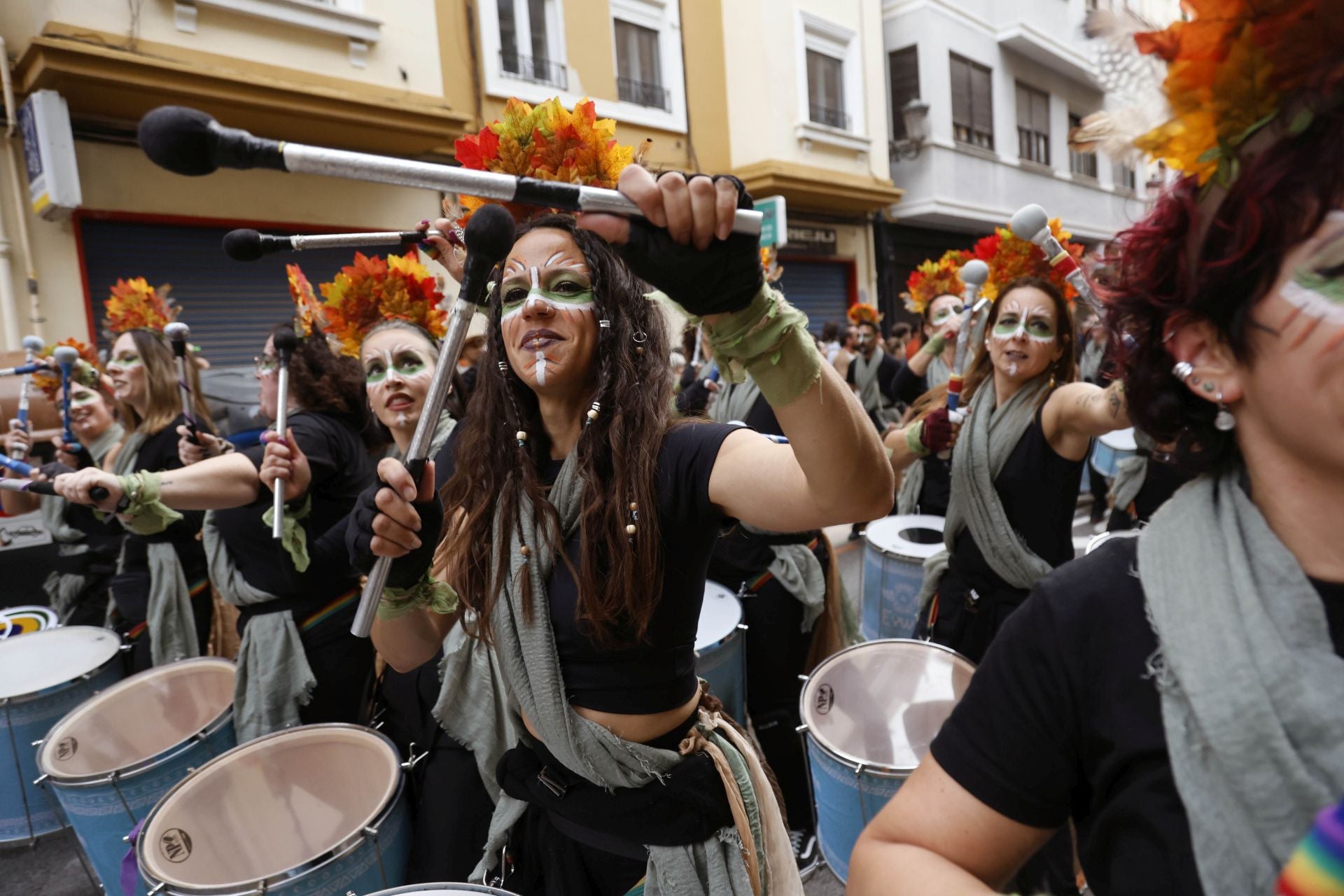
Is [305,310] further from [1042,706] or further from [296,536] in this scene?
[1042,706]

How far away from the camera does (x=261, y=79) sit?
274 inches

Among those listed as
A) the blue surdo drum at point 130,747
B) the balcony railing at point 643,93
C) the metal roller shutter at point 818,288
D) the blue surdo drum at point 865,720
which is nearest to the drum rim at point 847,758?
the blue surdo drum at point 865,720

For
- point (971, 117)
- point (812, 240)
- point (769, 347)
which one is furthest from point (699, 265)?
point (971, 117)

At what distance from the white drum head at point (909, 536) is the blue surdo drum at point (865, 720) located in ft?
3.39

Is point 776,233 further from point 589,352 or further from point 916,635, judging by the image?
point 589,352

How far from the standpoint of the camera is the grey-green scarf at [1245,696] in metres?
0.77

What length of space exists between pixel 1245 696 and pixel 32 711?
12.7ft

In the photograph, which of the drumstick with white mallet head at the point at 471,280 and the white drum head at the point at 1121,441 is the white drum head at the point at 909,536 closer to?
the white drum head at the point at 1121,441

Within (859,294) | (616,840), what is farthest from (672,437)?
(859,294)

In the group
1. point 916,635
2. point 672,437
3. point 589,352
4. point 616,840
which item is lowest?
point 916,635

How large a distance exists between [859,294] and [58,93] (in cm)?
1214

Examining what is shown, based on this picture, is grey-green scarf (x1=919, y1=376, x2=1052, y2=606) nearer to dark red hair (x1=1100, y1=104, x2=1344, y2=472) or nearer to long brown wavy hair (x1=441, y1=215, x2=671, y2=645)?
long brown wavy hair (x1=441, y1=215, x2=671, y2=645)

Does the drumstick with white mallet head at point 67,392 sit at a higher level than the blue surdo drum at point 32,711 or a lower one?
higher

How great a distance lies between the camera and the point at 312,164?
0.75 m
